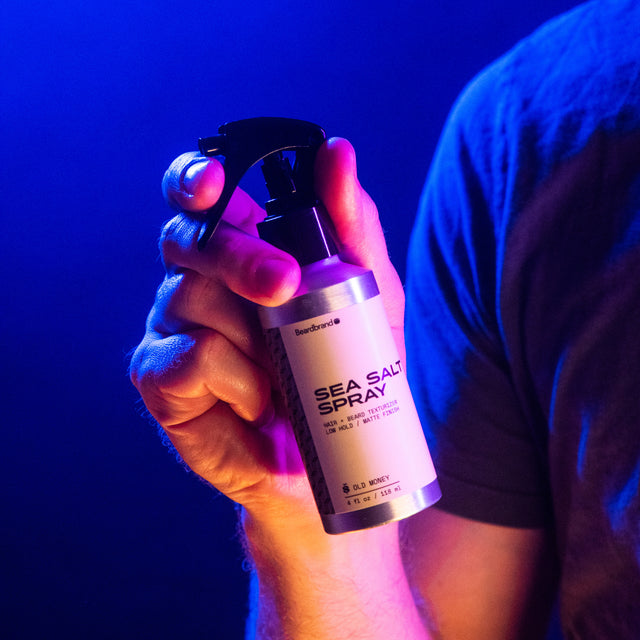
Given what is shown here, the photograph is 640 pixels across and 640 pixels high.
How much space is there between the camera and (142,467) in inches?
70.7

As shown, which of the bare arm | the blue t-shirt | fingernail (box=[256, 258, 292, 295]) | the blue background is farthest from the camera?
the blue background

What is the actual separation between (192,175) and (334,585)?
1.45 ft

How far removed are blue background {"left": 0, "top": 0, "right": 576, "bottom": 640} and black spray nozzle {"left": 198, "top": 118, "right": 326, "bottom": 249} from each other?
3.59ft

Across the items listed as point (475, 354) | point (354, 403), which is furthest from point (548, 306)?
point (354, 403)

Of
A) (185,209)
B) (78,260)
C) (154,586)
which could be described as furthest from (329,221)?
(154,586)

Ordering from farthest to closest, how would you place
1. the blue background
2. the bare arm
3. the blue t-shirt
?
the blue background
the bare arm
the blue t-shirt

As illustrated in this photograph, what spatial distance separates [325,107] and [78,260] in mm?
738

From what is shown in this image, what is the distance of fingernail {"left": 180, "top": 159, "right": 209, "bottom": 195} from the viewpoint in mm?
554

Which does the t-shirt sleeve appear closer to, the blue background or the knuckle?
the knuckle

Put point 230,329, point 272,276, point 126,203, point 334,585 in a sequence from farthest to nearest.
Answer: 1. point 126,203
2. point 334,585
3. point 230,329
4. point 272,276

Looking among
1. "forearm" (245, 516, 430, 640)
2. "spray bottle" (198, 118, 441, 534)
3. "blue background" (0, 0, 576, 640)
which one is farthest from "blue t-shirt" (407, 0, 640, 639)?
"blue background" (0, 0, 576, 640)

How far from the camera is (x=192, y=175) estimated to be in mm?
560

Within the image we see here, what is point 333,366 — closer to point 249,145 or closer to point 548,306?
point 249,145

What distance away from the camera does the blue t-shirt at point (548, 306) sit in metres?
0.65
